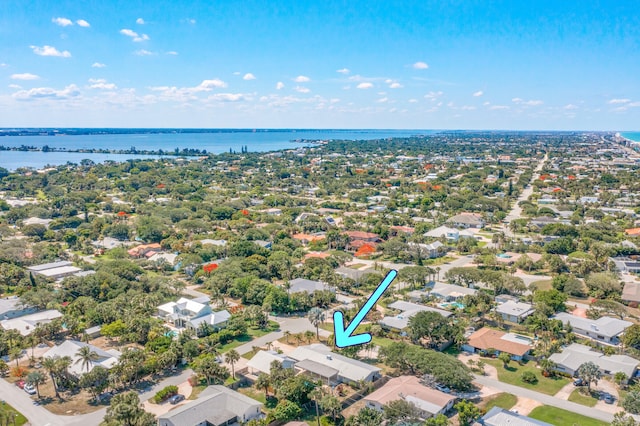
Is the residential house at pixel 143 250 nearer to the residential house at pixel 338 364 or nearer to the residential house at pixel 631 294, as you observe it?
the residential house at pixel 338 364

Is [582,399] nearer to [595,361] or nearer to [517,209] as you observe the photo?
[595,361]

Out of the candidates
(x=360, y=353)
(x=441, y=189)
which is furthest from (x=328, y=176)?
(x=360, y=353)

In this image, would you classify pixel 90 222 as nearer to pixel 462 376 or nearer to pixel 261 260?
pixel 261 260

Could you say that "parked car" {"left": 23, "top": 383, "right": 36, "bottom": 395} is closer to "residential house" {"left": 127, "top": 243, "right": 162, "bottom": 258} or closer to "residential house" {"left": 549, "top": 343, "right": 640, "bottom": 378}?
"residential house" {"left": 127, "top": 243, "right": 162, "bottom": 258}

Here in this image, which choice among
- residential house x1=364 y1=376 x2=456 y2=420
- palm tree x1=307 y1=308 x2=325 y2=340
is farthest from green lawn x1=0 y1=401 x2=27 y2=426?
residential house x1=364 y1=376 x2=456 y2=420

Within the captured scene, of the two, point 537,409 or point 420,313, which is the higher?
point 420,313

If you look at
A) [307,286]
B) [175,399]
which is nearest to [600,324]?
[307,286]

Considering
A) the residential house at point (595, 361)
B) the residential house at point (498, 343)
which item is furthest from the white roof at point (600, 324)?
the residential house at point (498, 343)

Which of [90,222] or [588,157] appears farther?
[588,157]
